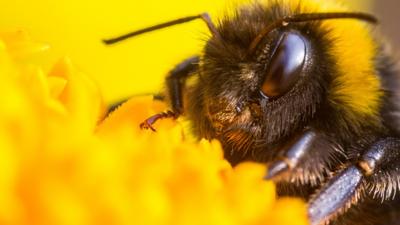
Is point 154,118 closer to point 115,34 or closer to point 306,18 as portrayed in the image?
point 306,18

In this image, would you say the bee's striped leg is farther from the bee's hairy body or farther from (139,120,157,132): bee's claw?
(139,120,157,132): bee's claw

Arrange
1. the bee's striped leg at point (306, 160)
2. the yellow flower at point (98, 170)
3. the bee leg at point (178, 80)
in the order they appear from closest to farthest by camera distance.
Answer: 1. the yellow flower at point (98, 170)
2. the bee's striped leg at point (306, 160)
3. the bee leg at point (178, 80)

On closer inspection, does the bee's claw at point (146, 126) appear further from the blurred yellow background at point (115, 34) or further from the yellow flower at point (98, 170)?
the blurred yellow background at point (115, 34)

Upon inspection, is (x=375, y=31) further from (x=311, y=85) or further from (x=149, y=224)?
(x=149, y=224)

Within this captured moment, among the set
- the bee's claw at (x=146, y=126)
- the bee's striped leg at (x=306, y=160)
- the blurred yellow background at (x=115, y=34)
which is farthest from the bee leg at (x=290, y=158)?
the blurred yellow background at (x=115, y=34)

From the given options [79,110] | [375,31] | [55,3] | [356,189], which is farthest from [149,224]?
[55,3]

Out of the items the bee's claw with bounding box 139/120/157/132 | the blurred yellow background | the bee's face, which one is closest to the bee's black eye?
the bee's face
